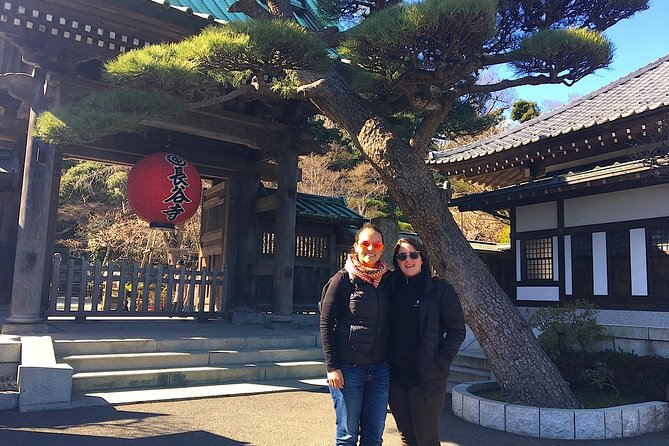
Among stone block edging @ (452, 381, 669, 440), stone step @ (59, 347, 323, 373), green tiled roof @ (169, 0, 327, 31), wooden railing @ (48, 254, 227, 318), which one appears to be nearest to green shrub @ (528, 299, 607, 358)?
stone block edging @ (452, 381, 669, 440)

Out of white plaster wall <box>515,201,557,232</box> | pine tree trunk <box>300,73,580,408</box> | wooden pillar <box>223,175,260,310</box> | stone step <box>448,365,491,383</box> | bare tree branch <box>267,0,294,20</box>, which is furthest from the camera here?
wooden pillar <box>223,175,260,310</box>

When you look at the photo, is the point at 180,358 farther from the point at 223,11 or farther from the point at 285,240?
the point at 223,11

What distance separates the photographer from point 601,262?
8.15 m

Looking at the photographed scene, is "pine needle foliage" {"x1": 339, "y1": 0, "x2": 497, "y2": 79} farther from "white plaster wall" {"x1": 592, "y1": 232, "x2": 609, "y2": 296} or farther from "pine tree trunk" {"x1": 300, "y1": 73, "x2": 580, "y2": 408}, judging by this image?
"white plaster wall" {"x1": 592, "y1": 232, "x2": 609, "y2": 296}

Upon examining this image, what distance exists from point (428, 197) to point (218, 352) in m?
3.99

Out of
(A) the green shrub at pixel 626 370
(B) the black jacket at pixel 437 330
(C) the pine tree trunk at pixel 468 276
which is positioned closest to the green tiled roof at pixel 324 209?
(C) the pine tree trunk at pixel 468 276

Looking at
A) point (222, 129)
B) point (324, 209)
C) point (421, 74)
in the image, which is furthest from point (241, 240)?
point (421, 74)

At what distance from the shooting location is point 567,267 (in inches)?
341

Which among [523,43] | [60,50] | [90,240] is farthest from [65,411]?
[90,240]

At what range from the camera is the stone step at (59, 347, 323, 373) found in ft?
22.1

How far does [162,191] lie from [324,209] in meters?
4.90

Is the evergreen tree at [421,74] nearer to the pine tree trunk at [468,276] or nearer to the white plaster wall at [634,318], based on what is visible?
the pine tree trunk at [468,276]

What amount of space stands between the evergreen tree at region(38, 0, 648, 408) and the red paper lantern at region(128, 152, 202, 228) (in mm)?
2228

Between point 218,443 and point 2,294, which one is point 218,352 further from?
point 2,294
